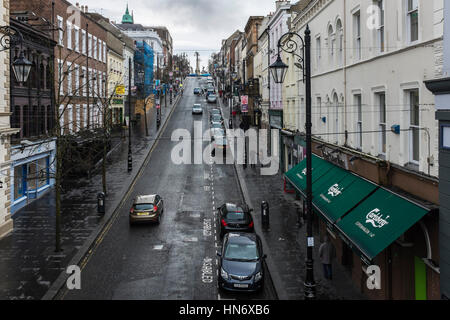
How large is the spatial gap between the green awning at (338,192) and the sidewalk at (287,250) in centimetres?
261

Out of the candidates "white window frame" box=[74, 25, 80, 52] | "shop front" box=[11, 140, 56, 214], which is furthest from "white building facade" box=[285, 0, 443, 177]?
"white window frame" box=[74, 25, 80, 52]

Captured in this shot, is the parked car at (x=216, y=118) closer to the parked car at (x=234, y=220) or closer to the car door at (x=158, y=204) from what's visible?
the car door at (x=158, y=204)

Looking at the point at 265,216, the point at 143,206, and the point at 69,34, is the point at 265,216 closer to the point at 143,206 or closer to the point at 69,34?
the point at 143,206

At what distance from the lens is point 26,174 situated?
29094 mm

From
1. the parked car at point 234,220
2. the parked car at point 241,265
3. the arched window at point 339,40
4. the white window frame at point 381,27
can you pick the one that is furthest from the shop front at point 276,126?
the white window frame at point 381,27

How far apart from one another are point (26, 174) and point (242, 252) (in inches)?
763

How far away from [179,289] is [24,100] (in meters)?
19.7

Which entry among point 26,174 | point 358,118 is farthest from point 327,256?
point 26,174

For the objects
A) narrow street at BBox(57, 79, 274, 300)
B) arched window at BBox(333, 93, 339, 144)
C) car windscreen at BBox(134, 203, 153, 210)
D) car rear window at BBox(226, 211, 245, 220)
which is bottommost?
narrow street at BBox(57, 79, 274, 300)

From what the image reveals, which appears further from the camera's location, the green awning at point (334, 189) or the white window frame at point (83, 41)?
the white window frame at point (83, 41)

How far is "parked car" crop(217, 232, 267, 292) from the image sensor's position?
49.1ft

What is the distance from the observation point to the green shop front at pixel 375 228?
36.3 feet

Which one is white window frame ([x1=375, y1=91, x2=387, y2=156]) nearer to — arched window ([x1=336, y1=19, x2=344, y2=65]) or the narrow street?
arched window ([x1=336, y1=19, x2=344, y2=65])

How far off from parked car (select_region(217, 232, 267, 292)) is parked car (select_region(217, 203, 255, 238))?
12.8 ft
